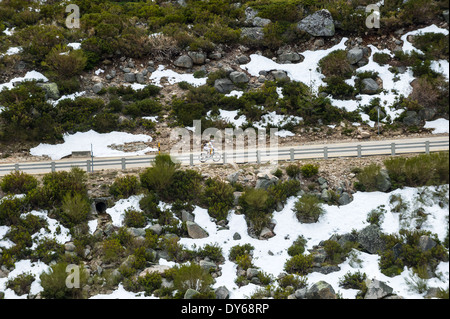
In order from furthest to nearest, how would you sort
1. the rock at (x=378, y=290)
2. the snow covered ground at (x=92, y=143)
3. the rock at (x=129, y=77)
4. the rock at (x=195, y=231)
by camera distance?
the rock at (x=129, y=77)
the snow covered ground at (x=92, y=143)
the rock at (x=195, y=231)
the rock at (x=378, y=290)

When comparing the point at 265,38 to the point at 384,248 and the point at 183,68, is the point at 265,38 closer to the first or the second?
the point at 183,68

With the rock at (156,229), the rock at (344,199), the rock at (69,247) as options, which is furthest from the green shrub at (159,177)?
the rock at (344,199)

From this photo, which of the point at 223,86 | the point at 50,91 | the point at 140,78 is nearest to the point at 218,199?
the point at 223,86

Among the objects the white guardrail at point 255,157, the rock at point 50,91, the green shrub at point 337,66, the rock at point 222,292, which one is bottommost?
the rock at point 222,292

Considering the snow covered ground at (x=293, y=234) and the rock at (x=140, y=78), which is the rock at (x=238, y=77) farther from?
the snow covered ground at (x=293, y=234)

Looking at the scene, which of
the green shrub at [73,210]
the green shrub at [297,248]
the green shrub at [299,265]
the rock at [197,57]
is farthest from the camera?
the rock at [197,57]

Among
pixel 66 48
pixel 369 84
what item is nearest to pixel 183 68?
pixel 66 48
